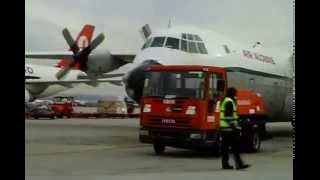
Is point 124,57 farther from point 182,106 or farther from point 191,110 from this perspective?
point 191,110

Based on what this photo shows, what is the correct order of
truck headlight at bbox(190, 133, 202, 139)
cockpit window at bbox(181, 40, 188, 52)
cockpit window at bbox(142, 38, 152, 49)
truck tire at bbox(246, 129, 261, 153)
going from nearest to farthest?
truck headlight at bbox(190, 133, 202, 139)
truck tire at bbox(246, 129, 261, 153)
cockpit window at bbox(181, 40, 188, 52)
cockpit window at bbox(142, 38, 152, 49)

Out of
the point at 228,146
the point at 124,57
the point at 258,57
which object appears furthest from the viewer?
the point at 124,57

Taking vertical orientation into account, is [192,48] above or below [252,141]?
above

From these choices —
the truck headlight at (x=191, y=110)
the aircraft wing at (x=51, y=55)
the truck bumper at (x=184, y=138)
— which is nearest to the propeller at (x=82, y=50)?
the aircraft wing at (x=51, y=55)

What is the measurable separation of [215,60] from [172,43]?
153 centimetres

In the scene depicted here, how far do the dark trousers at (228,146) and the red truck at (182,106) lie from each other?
5.69 feet

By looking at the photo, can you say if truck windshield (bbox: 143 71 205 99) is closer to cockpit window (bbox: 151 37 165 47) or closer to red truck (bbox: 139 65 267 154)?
red truck (bbox: 139 65 267 154)

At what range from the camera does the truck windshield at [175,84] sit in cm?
1305

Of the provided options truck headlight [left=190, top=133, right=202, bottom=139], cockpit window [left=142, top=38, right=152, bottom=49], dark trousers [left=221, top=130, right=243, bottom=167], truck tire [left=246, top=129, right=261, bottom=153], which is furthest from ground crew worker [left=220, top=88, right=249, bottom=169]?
cockpit window [left=142, top=38, right=152, bottom=49]

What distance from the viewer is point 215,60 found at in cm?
1617

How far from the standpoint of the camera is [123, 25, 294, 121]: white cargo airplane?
15.7m

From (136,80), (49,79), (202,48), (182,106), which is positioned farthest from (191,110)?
(49,79)
